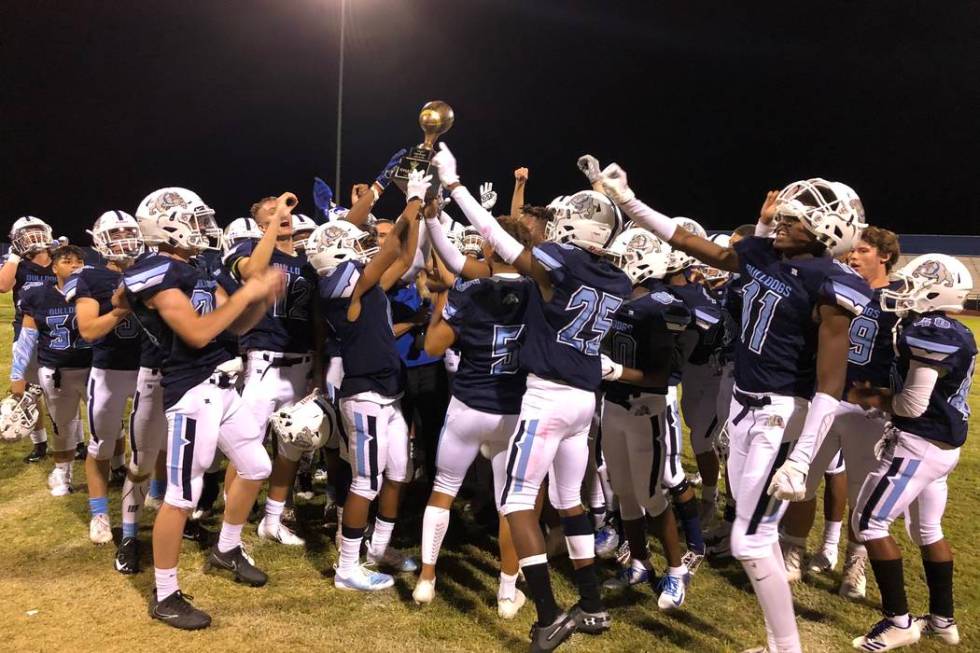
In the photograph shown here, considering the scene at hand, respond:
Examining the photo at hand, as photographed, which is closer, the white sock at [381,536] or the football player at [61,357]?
the white sock at [381,536]

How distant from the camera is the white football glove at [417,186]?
412 cm

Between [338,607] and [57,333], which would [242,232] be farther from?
[338,607]

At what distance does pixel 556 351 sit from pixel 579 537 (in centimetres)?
118

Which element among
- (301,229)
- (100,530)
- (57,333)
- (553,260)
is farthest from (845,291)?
(57,333)

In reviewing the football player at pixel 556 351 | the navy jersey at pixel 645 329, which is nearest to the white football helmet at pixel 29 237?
the football player at pixel 556 351

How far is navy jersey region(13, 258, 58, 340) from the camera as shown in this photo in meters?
6.48

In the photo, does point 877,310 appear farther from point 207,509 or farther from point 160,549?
point 207,509

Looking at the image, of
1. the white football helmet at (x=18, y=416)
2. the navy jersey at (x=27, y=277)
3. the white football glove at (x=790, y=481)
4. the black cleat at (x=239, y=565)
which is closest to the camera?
the white football glove at (x=790, y=481)

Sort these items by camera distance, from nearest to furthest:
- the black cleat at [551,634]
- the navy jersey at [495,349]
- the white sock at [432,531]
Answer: the black cleat at [551,634], the navy jersey at [495,349], the white sock at [432,531]

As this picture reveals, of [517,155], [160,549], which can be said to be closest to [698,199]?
[517,155]

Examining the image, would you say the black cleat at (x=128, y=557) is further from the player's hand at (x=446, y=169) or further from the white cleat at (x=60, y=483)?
the player's hand at (x=446, y=169)

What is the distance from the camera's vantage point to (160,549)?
384 centimetres

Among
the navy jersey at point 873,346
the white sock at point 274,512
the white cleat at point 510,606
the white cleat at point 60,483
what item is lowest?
the white cleat at point 60,483

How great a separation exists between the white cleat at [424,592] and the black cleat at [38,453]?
208 inches
